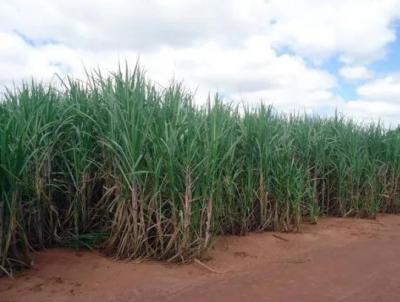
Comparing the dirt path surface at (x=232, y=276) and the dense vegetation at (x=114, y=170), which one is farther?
the dense vegetation at (x=114, y=170)

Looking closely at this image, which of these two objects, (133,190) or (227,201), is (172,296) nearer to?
(133,190)

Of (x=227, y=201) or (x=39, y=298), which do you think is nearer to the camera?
(x=39, y=298)

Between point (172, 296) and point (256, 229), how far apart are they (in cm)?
292

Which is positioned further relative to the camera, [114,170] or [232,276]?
[114,170]

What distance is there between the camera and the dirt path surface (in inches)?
157

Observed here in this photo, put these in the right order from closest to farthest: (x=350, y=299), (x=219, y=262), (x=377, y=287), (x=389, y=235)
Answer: (x=350, y=299) → (x=377, y=287) → (x=219, y=262) → (x=389, y=235)

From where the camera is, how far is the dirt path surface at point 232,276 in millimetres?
3998

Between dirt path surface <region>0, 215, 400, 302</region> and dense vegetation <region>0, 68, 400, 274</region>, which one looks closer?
dirt path surface <region>0, 215, 400, 302</region>

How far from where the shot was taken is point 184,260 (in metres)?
4.86

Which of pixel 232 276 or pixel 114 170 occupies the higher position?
pixel 114 170

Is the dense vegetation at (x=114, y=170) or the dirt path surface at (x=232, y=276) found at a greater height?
the dense vegetation at (x=114, y=170)

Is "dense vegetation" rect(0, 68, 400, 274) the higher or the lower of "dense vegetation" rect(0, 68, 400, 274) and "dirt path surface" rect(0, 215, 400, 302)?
the higher

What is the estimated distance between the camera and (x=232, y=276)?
4.63 m

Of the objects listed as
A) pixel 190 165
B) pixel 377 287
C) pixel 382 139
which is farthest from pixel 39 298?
pixel 382 139
